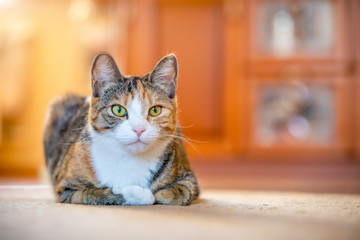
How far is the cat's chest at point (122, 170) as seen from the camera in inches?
52.4

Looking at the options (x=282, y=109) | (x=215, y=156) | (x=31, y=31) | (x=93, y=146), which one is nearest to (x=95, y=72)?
(x=93, y=146)

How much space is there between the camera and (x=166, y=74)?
1.42 metres

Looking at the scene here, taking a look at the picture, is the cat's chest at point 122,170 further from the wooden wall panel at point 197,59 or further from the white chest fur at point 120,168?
the wooden wall panel at point 197,59

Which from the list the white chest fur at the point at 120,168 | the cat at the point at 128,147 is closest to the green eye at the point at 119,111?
the cat at the point at 128,147

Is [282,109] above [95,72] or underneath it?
underneath

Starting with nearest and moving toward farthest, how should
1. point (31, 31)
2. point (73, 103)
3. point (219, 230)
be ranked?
point (219, 230) < point (73, 103) < point (31, 31)

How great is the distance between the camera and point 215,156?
9.91 feet

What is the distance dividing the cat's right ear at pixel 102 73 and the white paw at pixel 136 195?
334 millimetres

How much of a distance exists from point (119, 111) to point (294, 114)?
2.04 metres

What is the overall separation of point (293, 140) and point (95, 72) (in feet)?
6.55

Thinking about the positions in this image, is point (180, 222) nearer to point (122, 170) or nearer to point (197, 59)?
point (122, 170)

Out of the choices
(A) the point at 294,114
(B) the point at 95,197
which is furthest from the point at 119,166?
(A) the point at 294,114

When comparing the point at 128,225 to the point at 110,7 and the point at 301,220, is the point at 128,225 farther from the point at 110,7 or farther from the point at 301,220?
the point at 110,7

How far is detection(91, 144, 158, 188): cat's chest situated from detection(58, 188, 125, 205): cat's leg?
0.04 meters
